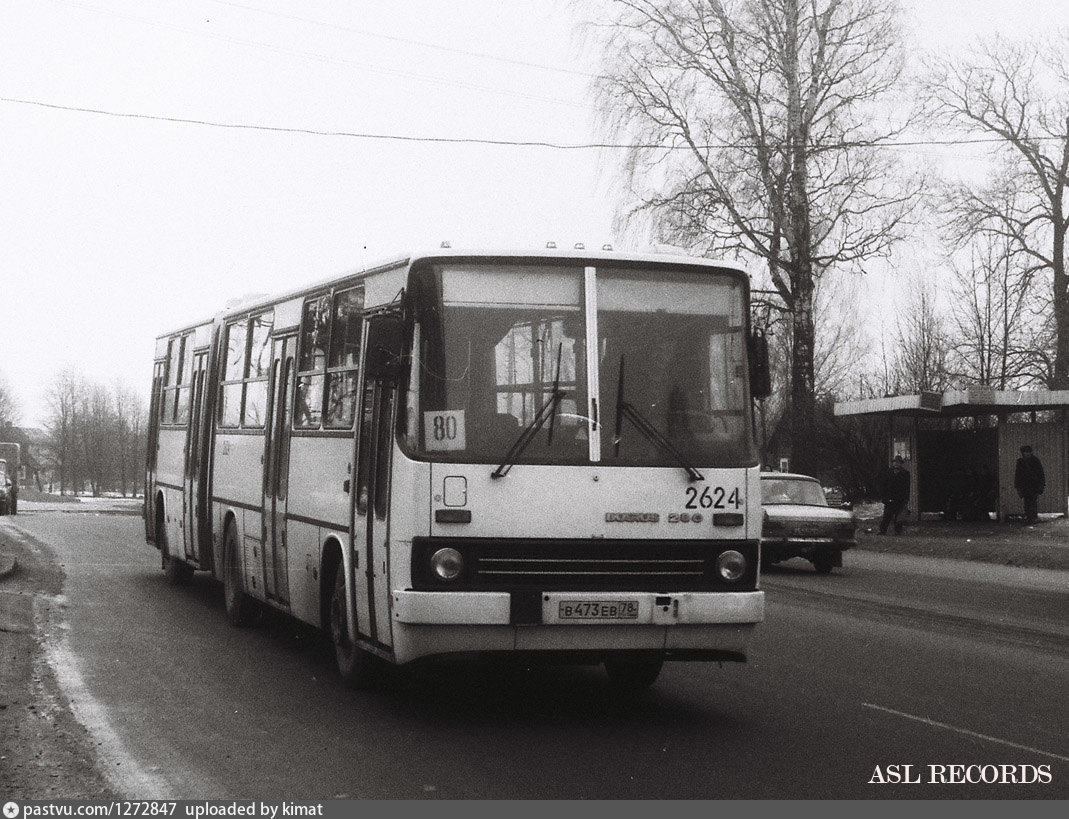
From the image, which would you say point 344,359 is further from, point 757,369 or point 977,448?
point 977,448

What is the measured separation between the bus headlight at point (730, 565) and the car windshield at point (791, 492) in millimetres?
15061

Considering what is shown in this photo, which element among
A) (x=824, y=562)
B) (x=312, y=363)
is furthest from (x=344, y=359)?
(x=824, y=562)

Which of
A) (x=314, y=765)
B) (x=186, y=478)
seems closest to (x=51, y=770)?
(x=314, y=765)

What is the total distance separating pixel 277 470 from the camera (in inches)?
498

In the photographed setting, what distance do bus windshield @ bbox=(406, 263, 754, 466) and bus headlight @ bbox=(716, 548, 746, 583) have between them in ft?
1.84

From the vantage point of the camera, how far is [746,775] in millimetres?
7426

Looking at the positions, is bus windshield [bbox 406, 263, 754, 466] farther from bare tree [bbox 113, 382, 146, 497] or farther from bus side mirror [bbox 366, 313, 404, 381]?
bare tree [bbox 113, 382, 146, 497]

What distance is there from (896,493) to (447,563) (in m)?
25.4

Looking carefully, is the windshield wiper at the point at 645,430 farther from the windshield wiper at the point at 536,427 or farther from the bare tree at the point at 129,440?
the bare tree at the point at 129,440

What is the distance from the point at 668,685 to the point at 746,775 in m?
3.50

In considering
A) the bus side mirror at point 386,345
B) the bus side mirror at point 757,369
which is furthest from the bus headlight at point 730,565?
the bus side mirror at point 386,345

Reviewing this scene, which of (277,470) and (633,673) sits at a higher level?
(277,470)

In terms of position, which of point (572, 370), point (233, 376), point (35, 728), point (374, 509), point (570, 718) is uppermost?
point (233, 376)

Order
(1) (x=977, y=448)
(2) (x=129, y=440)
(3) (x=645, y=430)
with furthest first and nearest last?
(2) (x=129, y=440)
(1) (x=977, y=448)
(3) (x=645, y=430)
